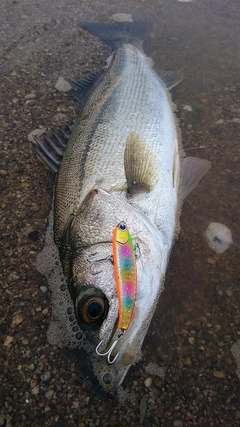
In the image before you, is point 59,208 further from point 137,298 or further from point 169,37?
point 169,37

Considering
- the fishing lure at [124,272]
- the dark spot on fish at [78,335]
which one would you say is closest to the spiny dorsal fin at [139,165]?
the fishing lure at [124,272]

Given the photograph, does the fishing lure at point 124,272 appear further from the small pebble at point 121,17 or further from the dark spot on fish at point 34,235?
the small pebble at point 121,17

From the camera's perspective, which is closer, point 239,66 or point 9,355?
point 9,355

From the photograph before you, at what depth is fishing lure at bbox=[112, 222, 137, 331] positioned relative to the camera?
1.95 m

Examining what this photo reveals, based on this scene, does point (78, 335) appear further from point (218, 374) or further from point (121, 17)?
point (121, 17)

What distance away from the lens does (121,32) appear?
4453 mm

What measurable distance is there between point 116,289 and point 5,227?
4.26ft

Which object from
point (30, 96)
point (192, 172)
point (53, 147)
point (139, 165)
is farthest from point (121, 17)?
point (139, 165)

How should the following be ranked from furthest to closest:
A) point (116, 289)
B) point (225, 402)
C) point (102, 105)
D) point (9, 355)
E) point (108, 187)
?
point (102, 105), point (108, 187), point (9, 355), point (225, 402), point (116, 289)

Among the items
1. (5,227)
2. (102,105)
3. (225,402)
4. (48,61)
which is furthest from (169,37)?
(225,402)

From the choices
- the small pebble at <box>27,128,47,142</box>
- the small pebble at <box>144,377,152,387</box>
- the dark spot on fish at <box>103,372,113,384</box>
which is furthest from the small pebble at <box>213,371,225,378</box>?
the small pebble at <box>27,128,47,142</box>

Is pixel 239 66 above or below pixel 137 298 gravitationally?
below

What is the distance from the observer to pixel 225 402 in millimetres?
2141

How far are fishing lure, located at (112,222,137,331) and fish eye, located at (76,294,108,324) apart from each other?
104 millimetres
